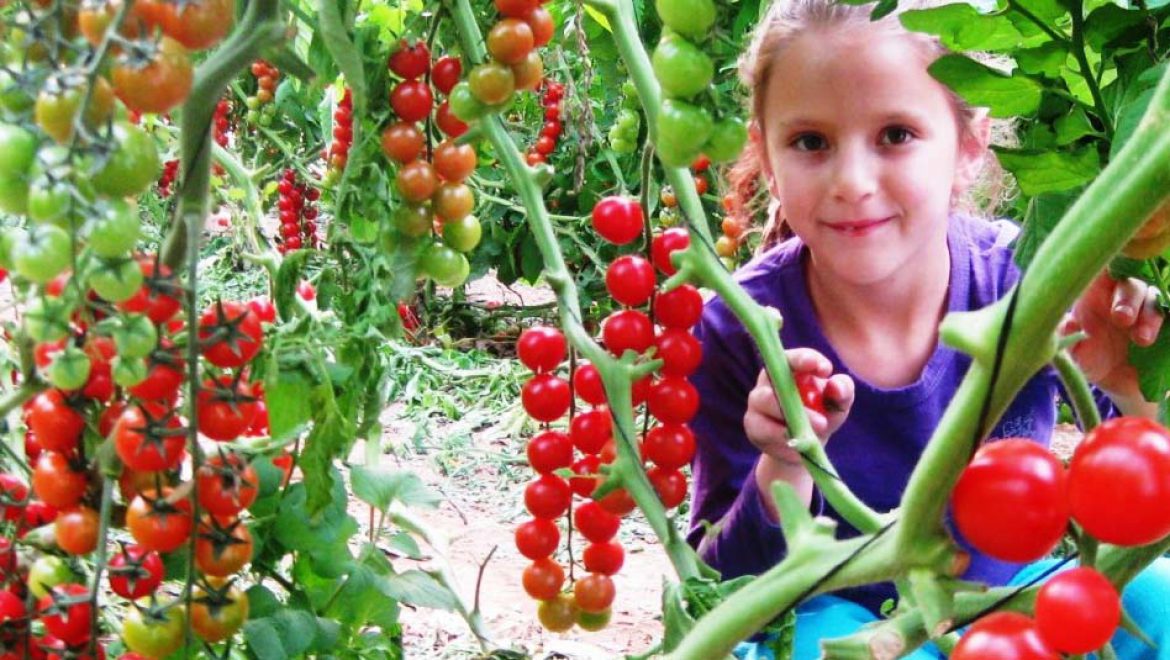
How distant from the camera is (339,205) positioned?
830mm

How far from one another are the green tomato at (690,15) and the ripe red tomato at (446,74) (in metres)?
0.27

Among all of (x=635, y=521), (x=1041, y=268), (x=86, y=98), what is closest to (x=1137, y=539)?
(x=1041, y=268)

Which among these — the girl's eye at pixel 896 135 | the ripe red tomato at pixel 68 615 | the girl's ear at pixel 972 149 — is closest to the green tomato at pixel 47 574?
the ripe red tomato at pixel 68 615

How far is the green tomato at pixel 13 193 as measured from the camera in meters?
0.47

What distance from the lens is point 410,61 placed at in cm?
82

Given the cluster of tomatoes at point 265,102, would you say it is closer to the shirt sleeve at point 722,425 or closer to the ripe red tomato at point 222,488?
the shirt sleeve at point 722,425

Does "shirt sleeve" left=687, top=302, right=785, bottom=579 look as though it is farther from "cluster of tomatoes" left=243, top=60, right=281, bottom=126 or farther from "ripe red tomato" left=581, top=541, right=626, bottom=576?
"cluster of tomatoes" left=243, top=60, right=281, bottom=126

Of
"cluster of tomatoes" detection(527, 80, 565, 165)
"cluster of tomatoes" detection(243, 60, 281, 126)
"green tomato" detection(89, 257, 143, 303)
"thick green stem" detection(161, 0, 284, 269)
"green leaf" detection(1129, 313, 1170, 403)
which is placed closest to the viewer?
"green tomato" detection(89, 257, 143, 303)

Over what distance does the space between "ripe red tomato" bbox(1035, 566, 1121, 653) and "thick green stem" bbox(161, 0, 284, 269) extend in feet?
1.40

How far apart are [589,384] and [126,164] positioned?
0.52m

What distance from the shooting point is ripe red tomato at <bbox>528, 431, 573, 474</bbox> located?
964mm

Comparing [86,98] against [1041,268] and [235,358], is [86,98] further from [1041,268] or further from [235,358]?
[1041,268]

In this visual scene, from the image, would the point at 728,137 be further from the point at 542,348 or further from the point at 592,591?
the point at 592,591

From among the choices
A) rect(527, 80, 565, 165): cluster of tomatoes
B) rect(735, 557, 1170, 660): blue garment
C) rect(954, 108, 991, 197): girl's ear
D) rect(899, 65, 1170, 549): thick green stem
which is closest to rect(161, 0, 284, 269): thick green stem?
rect(899, 65, 1170, 549): thick green stem
